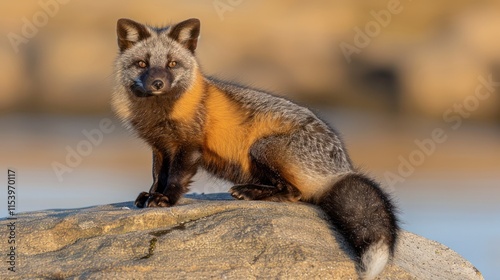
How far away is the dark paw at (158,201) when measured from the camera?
7414 millimetres

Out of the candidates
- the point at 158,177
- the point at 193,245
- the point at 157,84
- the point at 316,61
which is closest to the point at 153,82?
the point at 157,84

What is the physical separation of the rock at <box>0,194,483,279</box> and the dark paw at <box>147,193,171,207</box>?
0.92ft

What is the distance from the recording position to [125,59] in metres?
8.22

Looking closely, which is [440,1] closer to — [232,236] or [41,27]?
[41,27]

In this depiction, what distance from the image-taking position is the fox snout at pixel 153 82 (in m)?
7.73

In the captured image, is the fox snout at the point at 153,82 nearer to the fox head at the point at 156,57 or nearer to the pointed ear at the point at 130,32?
the fox head at the point at 156,57

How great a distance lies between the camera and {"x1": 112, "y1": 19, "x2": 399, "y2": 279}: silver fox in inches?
297

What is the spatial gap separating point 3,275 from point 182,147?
218 centimetres

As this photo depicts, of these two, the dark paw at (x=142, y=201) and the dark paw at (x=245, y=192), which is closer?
the dark paw at (x=245, y=192)

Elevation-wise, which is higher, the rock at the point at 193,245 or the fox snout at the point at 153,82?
the fox snout at the point at 153,82

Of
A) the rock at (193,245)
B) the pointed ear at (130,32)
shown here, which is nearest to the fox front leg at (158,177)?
the rock at (193,245)

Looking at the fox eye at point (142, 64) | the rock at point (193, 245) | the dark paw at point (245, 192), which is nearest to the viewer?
the rock at point (193, 245)

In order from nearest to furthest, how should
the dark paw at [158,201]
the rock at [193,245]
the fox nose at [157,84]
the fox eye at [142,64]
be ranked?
the rock at [193,245], the dark paw at [158,201], the fox nose at [157,84], the fox eye at [142,64]

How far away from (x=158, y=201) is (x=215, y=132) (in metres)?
0.88
